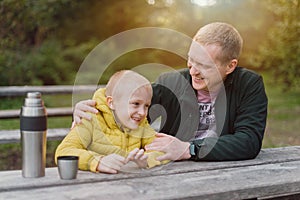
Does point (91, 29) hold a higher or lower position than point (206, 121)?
higher

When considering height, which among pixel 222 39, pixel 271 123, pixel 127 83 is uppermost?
pixel 222 39

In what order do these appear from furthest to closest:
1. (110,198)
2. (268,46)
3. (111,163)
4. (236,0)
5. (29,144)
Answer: (236,0) < (268,46) < (111,163) < (29,144) < (110,198)

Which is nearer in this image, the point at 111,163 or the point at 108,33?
the point at 111,163

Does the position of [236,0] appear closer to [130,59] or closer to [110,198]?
[130,59]

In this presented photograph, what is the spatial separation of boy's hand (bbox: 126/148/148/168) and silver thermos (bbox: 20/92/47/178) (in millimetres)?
307

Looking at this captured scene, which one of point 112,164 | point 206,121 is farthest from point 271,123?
point 112,164

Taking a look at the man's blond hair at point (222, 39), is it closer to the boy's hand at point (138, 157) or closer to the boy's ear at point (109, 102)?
the boy's ear at point (109, 102)

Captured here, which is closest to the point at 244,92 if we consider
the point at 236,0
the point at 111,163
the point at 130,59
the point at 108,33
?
the point at 111,163

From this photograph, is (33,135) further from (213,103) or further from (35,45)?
(35,45)

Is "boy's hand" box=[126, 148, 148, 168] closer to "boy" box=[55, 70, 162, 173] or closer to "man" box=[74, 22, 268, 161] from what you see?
"boy" box=[55, 70, 162, 173]

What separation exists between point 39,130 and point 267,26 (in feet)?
42.6

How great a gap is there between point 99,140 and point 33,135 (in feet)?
1.06

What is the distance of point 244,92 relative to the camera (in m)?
2.54

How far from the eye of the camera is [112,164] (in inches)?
80.5
